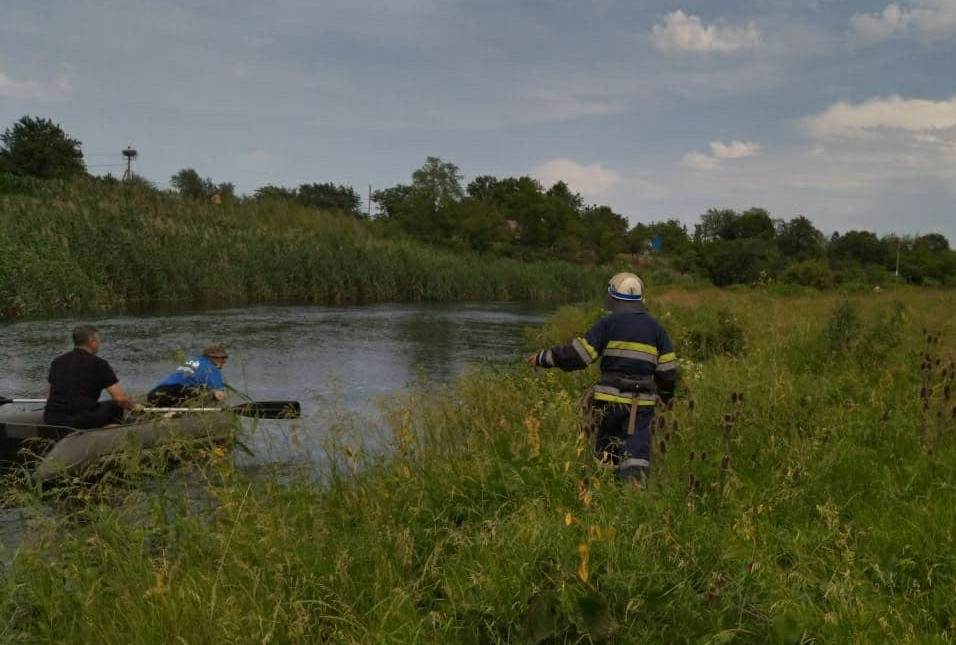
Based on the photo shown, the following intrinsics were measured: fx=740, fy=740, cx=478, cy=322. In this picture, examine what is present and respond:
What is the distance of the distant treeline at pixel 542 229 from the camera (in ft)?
165

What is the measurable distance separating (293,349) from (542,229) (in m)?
51.7

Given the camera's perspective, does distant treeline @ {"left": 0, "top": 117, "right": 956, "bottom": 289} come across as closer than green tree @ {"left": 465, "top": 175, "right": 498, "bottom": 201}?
Yes

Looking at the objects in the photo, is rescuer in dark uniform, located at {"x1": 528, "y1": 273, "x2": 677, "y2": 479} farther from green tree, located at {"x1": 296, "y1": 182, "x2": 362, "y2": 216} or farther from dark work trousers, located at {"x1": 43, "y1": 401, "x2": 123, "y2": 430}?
green tree, located at {"x1": 296, "y1": 182, "x2": 362, "y2": 216}

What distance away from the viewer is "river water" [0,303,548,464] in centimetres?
1177

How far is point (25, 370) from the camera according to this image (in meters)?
12.7

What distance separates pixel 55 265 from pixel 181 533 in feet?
65.5

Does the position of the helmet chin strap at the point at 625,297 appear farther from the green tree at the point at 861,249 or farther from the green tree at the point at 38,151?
the green tree at the point at 861,249

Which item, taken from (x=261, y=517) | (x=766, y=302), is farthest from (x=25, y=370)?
(x=766, y=302)

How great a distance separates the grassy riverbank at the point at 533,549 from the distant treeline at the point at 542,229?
32.7 metres

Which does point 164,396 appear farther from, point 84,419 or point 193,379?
point 84,419

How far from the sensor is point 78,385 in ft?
23.5

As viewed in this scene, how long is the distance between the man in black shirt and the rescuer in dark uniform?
15.2ft

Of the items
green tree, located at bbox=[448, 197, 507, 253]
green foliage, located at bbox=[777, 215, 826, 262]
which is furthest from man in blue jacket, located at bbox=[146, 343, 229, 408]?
green foliage, located at bbox=[777, 215, 826, 262]

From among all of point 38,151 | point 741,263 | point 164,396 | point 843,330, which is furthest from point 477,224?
point 164,396
